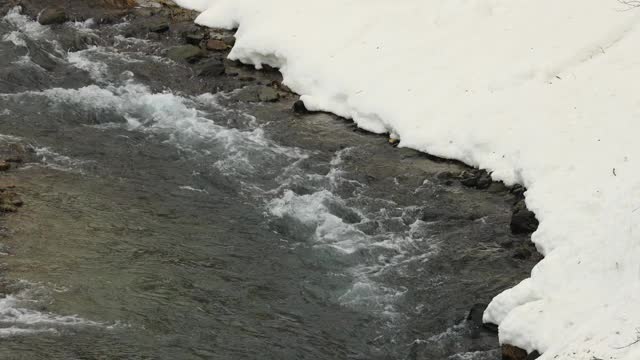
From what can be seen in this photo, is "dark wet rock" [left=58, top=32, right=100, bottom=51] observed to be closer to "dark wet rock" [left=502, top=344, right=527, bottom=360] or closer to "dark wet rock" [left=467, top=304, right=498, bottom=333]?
"dark wet rock" [left=467, top=304, right=498, bottom=333]

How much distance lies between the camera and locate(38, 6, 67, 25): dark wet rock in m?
21.7

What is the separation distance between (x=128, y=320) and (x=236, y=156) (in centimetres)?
562

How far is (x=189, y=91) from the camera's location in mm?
18688

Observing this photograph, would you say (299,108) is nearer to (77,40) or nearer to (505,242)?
(505,242)

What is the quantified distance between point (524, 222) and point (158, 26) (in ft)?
39.7

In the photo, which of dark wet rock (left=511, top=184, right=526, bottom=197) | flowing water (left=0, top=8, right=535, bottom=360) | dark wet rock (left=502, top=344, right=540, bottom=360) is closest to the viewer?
dark wet rock (left=502, top=344, right=540, bottom=360)

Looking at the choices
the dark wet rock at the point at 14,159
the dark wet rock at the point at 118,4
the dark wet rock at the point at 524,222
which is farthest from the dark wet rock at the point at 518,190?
the dark wet rock at the point at 118,4

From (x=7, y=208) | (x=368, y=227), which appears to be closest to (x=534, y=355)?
(x=368, y=227)

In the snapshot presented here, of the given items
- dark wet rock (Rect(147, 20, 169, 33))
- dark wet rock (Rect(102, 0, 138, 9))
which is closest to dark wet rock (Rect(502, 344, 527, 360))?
dark wet rock (Rect(147, 20, 169, 33))

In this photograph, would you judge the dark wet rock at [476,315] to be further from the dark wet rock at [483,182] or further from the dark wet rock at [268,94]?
the dark wet rock at [268,94]

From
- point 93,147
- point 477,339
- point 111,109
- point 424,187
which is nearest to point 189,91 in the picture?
point 111,109

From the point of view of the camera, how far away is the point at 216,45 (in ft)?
67.1

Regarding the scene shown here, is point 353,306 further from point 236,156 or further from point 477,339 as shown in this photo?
point 236,156

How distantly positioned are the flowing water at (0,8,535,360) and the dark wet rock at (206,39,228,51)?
1.70 meters
